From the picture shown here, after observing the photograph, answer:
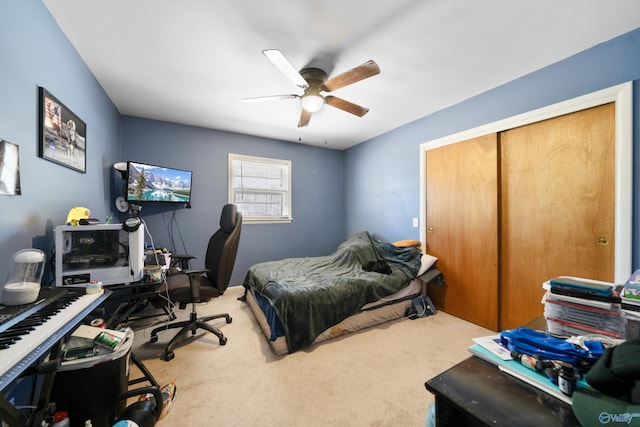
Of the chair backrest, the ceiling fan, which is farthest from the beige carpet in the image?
the ceiling fan

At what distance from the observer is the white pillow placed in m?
2.80

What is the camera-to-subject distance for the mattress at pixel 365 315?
1954 mm

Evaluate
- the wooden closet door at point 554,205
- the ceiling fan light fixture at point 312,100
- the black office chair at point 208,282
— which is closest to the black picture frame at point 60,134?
the black office chair at point 208,282

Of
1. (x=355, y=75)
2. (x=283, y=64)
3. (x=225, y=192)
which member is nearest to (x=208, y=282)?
(x=225, y=192)

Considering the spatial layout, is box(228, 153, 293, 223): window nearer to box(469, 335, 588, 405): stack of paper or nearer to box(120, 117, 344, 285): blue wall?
A: box(120, 117, 344, 285): blue wall

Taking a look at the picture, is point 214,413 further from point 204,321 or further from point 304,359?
point 204,321

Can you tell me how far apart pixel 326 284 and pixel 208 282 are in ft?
3.78

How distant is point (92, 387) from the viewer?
3.77 ft

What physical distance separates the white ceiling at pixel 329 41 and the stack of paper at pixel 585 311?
171 centimetres

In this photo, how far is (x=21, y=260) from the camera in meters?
1.09

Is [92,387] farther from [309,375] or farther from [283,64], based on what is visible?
[283,64]

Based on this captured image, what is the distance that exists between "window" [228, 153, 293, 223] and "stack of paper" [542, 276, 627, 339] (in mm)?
3543

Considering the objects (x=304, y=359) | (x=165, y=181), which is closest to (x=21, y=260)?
(x=304, y=359)

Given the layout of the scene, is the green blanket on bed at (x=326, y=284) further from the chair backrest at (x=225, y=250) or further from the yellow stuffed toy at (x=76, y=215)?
the yellow stuffed toy at (x=76, y=215)
